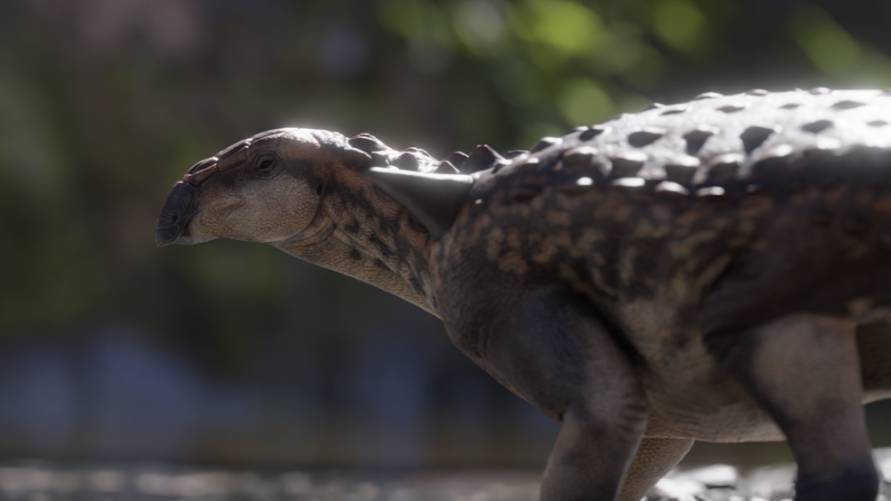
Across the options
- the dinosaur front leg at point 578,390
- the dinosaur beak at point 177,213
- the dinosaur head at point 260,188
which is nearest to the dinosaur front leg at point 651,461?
the dinosaur front leg at point 578,390

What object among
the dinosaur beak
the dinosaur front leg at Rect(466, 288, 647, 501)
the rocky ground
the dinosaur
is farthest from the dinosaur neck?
the rocky ground

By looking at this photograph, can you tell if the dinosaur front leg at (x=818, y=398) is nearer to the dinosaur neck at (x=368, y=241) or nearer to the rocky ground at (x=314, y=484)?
the dinosaur neck at (x=368, y=241)

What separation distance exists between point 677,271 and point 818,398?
0.69 feet

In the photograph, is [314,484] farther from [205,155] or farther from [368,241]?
[205,155]

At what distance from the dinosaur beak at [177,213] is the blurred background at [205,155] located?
6.84 meters

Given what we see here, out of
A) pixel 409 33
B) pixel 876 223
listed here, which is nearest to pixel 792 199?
pixel 876 223

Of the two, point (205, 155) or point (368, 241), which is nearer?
point (368, 241)

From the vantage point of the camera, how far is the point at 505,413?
938 cm

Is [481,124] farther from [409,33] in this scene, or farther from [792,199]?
[792,199]

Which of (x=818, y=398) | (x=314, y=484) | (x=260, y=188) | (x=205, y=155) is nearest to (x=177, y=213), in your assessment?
(x=260, y=188)

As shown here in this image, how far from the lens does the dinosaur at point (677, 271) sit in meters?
1.53

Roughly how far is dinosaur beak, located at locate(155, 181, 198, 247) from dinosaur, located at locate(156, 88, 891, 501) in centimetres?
25

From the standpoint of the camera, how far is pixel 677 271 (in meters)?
1.63

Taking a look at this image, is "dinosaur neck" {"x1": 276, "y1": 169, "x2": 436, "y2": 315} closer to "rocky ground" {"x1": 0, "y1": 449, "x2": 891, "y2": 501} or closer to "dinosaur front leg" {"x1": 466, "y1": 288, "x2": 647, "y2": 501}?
"dinosaur front leg" {"x1": 466, "y1": 288, "x2": 647, "y2": 501}
